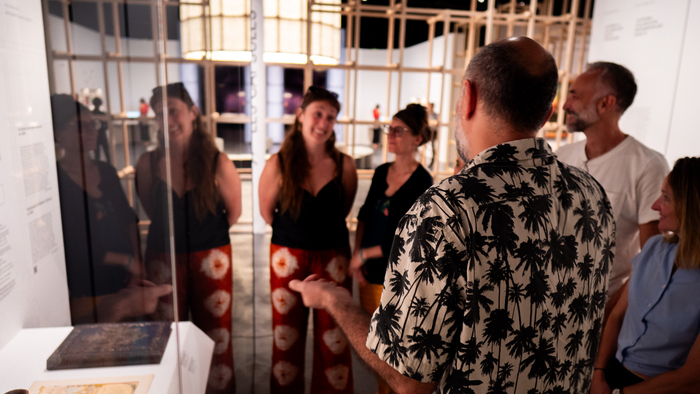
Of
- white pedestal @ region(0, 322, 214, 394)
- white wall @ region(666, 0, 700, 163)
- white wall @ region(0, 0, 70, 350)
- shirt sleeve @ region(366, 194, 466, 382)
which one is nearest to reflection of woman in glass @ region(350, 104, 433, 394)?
white pedestal @ region(0, 322, 214, 394)

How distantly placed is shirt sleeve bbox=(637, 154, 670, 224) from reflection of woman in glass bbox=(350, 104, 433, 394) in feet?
3.69

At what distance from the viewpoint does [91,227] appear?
28.3 inches

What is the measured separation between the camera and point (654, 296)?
1769 mm

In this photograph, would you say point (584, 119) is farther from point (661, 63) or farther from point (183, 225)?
point (183, 225)

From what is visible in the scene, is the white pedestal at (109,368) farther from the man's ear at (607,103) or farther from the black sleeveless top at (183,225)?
the man's ear at (607,103)

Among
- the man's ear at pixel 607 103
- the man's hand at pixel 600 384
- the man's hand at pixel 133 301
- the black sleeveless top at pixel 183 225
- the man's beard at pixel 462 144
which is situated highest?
the man's ear at pixel 607 103

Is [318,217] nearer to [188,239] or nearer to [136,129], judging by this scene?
[188,239]

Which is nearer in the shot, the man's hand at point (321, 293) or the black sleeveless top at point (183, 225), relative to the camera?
the black sleeveless top at point (183, 225)

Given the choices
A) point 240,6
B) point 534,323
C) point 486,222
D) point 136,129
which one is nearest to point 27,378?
point 136,129

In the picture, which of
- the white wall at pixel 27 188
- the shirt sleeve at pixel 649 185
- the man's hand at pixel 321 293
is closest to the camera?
the white wall at pixel 27 188

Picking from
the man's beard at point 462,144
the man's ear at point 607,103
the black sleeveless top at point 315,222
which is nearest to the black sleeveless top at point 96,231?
the man's beard at point 462,144

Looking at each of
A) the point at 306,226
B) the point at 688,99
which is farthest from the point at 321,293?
the point at 688,99

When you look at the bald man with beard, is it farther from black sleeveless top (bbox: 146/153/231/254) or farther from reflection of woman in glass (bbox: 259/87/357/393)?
black sleeveless top (bbox: 146/153/231/254)

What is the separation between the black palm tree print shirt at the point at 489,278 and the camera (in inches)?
34.6
